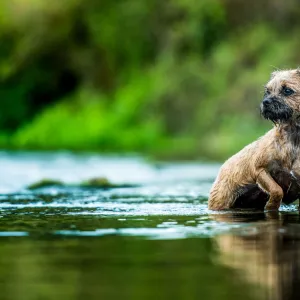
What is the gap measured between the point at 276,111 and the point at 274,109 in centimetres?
3

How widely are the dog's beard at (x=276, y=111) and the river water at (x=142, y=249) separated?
104 cm

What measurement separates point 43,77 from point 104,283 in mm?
48042

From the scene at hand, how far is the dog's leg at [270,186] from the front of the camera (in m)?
11.4

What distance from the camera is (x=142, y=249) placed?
828cm

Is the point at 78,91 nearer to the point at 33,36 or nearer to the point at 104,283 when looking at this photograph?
the point at 33,36

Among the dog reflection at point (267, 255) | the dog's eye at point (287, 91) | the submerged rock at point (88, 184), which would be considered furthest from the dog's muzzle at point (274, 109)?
the submerged rock at point (88, 184)

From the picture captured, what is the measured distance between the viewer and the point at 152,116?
42.3m

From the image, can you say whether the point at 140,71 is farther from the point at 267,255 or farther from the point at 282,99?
the point at 267,255

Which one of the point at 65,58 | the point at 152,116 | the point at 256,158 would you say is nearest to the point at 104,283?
the point at 256,158

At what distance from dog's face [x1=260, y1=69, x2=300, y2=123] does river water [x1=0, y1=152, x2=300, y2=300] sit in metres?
1.07

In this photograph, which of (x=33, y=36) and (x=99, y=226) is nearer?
(x=99, y=226)

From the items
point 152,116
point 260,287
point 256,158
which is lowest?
point 260,287

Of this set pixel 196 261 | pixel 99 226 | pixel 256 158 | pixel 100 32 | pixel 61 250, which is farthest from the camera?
pixel 100 32

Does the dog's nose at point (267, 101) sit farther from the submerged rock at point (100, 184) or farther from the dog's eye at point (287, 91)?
the submerged rock at point (100, 184)
